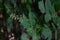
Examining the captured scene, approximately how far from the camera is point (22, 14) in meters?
1.76

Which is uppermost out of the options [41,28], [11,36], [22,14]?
[22,14]

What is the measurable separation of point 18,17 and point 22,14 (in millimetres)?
49

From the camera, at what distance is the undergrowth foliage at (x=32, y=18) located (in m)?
1.67

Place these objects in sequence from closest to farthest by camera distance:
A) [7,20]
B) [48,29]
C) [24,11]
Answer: [48,29] → [24,11] → [7,20]

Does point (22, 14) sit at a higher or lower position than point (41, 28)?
higher

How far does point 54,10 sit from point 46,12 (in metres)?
0.08

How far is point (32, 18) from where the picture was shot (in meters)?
1.70

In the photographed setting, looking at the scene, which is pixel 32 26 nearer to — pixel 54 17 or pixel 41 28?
pixel 41 28

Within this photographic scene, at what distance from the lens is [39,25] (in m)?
1.70

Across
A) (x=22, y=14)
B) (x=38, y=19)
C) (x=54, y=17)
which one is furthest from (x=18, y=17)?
(x=54, y=17)

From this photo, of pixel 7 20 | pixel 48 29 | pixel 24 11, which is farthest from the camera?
pixel 7 20

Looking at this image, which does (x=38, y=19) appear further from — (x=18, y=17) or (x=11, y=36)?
(x=11, y=36)

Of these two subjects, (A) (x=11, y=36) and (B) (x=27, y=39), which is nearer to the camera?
(B) (x=27, y=39)

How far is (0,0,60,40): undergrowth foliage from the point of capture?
5.49ft
